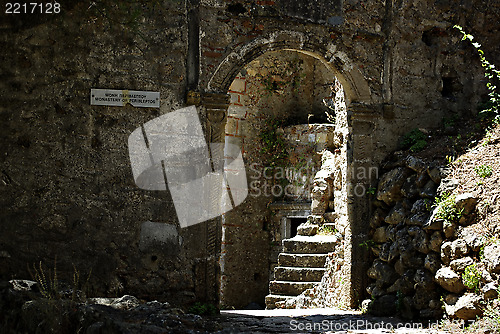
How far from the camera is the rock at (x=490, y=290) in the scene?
5.57 meters

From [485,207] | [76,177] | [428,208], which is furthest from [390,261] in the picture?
[76,177]

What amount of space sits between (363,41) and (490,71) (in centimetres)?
212

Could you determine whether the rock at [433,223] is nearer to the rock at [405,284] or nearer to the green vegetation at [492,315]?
the rock at [405,284]

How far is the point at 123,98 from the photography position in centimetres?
682

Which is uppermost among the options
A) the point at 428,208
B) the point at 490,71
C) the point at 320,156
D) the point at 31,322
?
the point at 490,71

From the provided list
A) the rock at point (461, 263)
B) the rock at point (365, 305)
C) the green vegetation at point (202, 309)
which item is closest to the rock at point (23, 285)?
the green vegetation at point (202, 309)

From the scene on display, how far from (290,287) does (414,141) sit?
347 cm

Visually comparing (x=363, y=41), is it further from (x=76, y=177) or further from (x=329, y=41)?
(x=76, y=177)

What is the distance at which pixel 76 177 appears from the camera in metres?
6.64

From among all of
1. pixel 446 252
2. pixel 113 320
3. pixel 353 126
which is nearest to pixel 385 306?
pixel 446 252

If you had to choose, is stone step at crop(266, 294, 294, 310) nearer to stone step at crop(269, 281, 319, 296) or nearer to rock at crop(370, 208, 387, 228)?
stone step at crop(269, 281, 319, 296)

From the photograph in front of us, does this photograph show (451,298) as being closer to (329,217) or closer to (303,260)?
(303,260)

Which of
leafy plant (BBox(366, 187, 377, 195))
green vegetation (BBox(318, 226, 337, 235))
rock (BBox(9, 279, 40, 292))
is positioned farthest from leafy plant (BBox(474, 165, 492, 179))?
rock (BBox(9, 279, 40, 292))

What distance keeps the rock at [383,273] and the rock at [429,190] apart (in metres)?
1.05
